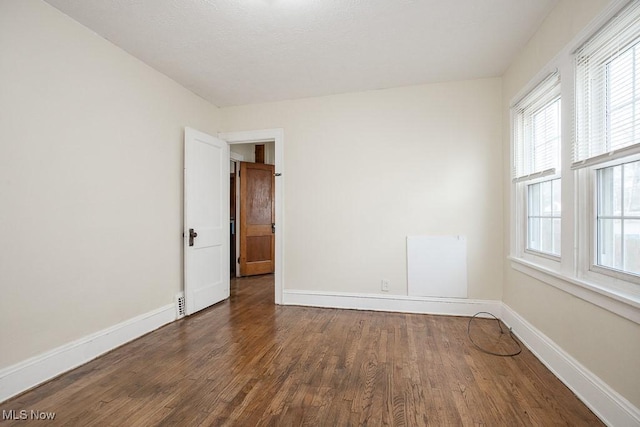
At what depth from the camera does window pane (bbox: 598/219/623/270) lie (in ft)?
5.42

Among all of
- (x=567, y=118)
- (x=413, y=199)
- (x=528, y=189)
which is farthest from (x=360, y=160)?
(x=567, y=118)

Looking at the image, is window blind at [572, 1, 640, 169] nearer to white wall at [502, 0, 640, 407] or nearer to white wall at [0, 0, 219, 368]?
white wall at [502, 0, 640, 407]

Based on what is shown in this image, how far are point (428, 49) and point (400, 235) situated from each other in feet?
6.36

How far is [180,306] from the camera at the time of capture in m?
3.32

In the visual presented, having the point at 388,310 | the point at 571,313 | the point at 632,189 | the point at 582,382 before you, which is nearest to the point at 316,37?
the point at 632,189

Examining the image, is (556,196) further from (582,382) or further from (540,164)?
(582,382)

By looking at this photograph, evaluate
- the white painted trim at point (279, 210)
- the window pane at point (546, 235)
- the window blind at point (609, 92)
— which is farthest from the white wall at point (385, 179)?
the window blind at point (609, 92)

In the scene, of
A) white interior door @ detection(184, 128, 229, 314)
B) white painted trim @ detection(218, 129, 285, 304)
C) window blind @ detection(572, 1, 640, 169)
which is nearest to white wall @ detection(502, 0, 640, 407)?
window blind @ detection(572, 1, 640, 169)

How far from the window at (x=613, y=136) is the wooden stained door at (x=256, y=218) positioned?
455cm

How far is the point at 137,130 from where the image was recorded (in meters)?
2.83

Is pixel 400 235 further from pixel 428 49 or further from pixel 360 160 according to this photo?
pixel 428 49

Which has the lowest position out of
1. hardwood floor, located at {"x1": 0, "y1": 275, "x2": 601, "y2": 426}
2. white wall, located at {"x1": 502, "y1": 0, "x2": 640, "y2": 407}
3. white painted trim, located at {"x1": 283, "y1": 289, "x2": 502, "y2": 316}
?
hardwood floor, located at {"x1": 0, "y1": 275, "x2": 601, "y2": 426}

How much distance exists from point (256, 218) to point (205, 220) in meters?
2.03

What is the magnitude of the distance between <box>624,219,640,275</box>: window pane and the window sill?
0.49 feet
